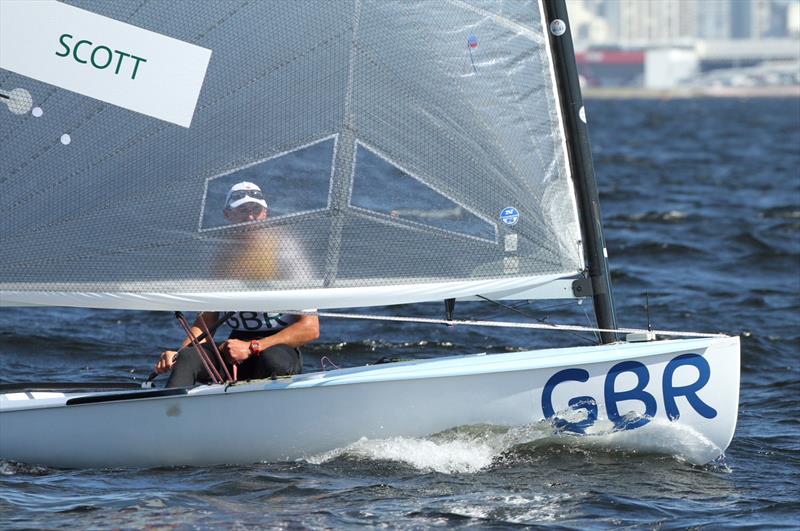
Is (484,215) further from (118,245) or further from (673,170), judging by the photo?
(673,170)

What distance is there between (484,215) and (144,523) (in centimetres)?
151

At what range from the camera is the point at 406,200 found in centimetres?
463

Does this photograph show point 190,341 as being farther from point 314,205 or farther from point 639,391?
point 639,391

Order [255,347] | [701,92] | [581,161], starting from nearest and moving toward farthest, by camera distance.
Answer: [581,161] → [255,347] → [701,92]

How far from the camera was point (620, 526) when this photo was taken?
4242 millimetres

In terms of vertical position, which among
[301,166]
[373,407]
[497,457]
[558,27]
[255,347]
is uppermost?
[558,27]

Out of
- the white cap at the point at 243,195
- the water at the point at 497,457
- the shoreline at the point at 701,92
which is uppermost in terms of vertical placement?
the shoreline at the point at 701,92

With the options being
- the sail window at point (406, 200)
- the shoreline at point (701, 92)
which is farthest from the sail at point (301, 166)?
the shoreline at point (701, 92)

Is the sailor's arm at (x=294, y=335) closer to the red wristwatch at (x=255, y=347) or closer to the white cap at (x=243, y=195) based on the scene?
the red wristwatch at (x=255, y=347)

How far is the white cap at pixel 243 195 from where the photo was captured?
4.55 m

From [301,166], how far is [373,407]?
0.85m

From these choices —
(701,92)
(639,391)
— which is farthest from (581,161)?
(701,92)

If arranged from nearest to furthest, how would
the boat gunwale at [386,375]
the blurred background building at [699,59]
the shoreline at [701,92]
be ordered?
1. the boat gunwale at [386,375]
2. the shoreline at [701,92]
3. the blurred background building at [699,59]

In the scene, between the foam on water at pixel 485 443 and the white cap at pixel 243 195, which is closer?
the white cap at pixel 243 195
